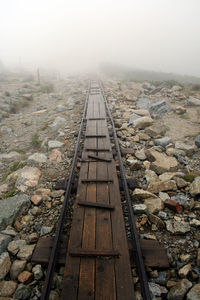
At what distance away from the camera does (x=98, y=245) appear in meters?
2.82

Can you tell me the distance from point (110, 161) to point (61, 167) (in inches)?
61.3

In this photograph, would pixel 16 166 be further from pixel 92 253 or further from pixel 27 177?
pixel 92 253

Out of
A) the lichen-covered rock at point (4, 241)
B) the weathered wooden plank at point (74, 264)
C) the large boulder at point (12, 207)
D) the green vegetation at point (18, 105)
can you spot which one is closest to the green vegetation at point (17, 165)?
the large boulder at point (12, 207)

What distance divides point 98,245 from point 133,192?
5.60ft

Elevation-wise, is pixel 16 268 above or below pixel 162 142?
Answer: below

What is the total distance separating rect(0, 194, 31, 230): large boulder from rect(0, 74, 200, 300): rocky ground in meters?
0.02

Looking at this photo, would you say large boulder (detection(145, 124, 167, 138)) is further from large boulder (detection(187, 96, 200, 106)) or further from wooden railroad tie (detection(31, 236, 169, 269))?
large boulder (detection(187, 96, 200, 106))

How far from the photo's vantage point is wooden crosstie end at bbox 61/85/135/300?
2.31 metres

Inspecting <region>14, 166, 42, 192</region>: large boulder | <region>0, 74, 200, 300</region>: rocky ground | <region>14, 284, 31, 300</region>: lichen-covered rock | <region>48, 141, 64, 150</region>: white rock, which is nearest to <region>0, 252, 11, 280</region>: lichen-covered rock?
<region>0, 74, 200, 300</region>: rocky ground

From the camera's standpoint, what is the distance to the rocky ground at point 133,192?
8.72 feet

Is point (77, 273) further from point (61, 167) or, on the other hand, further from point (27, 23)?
point (27, 23)

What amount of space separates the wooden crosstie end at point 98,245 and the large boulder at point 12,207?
1243 mm

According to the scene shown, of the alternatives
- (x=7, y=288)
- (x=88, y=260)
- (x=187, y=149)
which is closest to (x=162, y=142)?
(x=187, y=149)

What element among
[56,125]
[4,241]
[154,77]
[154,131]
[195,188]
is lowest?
[4,241]
